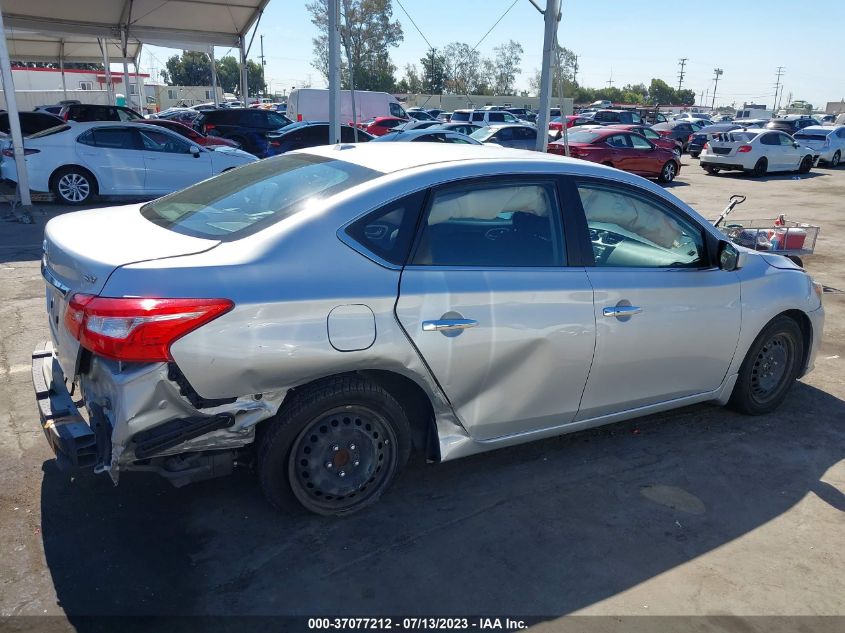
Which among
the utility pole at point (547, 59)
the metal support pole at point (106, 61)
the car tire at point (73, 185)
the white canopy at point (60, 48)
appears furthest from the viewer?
the white canopy at point (60, 48)

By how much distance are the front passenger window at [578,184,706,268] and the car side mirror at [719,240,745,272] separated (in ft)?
0.32

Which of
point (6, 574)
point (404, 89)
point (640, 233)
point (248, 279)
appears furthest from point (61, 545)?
point (404, 89)

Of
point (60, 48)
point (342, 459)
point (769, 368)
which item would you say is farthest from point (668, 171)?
point (60, 48)

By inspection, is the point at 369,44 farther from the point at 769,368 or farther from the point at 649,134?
the point at 769,368

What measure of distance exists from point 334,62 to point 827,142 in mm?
22611

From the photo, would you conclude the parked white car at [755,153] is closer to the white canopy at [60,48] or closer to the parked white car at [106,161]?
the parked white car at [106,161]

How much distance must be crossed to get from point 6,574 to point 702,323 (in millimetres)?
3646

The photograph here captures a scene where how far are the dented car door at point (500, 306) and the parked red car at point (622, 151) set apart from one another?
50.9 ft

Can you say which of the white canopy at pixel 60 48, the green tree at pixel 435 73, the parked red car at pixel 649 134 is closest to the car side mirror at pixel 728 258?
the parked red car at pixel 649 134

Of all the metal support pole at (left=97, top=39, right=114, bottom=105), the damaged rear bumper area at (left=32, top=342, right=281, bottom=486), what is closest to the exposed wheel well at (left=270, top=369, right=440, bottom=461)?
the damaged rear bumper area at (left=32, top=342, right=281, bottom=486)

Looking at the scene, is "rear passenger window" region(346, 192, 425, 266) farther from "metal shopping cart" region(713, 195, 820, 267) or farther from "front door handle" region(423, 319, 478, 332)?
"metal shopping cart" region(713, 195, 820, 267)

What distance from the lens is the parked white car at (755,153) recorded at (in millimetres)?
22656

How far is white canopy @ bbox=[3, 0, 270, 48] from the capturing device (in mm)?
18953

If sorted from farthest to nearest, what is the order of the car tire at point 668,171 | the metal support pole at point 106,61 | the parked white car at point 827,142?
the metal support pole at point 106,61 < the parked white car at point 827,142 < the car tire at point 668,171
